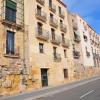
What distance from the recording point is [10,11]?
21703 mm

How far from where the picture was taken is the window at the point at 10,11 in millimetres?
21156

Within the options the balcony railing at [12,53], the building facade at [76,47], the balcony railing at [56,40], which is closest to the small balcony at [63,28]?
the balcony railing at [56,40]

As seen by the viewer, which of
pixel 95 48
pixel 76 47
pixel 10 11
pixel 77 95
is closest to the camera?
pixel 77 95

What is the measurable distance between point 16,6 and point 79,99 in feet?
46.9

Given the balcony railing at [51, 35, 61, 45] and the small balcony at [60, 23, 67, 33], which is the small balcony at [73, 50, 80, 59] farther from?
the balcony railing at [51, 35, 61, 45]

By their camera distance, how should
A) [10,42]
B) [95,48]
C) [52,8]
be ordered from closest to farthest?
[10,42]
[52,8]
[95,48]

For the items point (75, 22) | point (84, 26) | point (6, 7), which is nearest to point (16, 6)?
point (6, 7)

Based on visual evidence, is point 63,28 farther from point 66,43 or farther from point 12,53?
point 12,53

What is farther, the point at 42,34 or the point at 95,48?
the point at 95,48

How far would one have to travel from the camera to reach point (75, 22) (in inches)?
1608

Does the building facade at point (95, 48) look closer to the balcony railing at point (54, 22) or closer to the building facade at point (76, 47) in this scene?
the building facade at point (76, 47)

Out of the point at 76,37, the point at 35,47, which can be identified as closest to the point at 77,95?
the point at 35,47

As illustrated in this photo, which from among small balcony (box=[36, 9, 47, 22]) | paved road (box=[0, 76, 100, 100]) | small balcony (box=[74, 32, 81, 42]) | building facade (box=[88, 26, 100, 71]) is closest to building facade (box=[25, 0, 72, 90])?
small balcony (box=[36, 9, 47, 22])

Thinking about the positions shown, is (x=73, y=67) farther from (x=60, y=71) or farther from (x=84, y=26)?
(x=84, y=26)
